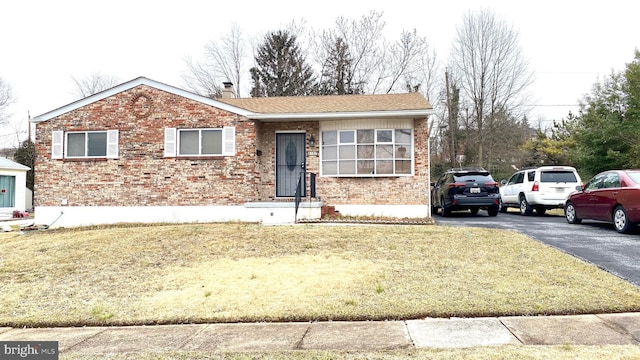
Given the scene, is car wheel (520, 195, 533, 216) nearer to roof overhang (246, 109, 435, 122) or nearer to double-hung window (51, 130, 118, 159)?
roof overhang (246, 109, 435, 122)

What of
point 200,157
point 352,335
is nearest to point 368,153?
point 200,157

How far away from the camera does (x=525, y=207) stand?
1495cm

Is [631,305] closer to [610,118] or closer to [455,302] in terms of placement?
[455,302]

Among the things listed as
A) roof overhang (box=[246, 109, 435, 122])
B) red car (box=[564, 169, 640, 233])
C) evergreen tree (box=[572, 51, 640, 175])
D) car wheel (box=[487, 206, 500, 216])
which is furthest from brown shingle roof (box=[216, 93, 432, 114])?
evergreen tree (box=[572, 51, 640, 175])

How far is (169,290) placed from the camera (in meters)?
6.32

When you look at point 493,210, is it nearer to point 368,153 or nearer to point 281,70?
point 368,153

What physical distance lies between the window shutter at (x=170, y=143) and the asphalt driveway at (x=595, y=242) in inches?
365

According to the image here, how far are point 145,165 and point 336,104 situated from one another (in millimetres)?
6514

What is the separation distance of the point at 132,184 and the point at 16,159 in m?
26.8

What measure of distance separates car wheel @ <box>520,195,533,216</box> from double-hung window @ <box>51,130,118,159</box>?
14.2m

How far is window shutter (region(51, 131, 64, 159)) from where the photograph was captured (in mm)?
13312

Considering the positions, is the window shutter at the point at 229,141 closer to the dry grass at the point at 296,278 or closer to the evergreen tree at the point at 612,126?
the dry grass at the point at 296,278

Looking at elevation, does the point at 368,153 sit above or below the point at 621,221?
above

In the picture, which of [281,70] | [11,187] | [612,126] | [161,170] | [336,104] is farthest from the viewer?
[281,70]
